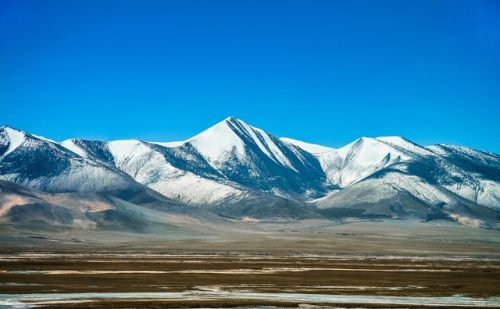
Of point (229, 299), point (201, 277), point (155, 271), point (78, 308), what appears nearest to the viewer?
point (78, 308)

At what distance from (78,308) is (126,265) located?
4445 cm

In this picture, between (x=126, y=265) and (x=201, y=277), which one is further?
(x=126, y=265)

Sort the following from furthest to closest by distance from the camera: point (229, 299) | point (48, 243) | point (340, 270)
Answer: point (48, 243) < point (340, 270) < point (229, 299)

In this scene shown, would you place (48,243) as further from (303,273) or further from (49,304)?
(49,304)

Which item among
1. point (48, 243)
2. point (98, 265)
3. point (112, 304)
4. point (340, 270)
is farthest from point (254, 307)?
point (48, 243)

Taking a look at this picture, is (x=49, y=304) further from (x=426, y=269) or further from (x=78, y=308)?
(x=426, y=269)

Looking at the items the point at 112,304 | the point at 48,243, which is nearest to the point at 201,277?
the point at 112,304

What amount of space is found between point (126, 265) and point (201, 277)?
20.0 meters

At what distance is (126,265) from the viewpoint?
308ft

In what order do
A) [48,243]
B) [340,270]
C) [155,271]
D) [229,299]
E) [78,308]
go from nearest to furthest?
[78,308] < [229,299] < [155,271] < [340,270] < [48,243]

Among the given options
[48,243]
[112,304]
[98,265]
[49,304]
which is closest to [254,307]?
[112,304]

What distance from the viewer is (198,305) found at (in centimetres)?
5244

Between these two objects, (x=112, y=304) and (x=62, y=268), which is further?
(x=62, y=268)

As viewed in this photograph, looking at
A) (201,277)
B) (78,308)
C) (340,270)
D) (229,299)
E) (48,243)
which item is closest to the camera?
(78,308)
